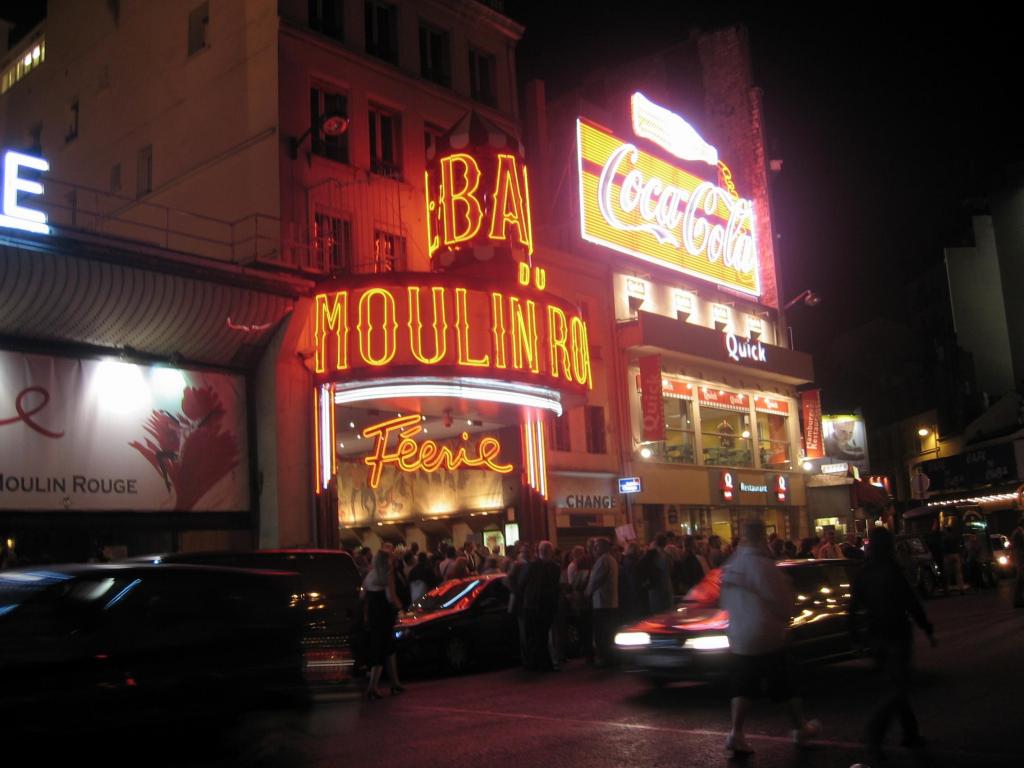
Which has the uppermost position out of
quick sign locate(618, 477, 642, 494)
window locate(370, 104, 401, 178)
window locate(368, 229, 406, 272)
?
window locate(370, 104, 401, 178)

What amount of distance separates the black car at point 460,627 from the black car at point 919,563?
44.4 ft

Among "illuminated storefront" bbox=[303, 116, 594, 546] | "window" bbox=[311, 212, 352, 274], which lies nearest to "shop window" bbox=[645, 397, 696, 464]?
"illuminated storefront" bbox=[303, 116, 594, 546]

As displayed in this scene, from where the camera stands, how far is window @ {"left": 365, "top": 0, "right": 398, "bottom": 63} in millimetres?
25125

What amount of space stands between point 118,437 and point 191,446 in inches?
58.6

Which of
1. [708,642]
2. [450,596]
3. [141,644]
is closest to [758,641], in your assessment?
[708,642]

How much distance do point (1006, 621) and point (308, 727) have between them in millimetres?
13103

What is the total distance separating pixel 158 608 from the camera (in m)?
8.64

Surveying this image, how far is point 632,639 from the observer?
12.1m

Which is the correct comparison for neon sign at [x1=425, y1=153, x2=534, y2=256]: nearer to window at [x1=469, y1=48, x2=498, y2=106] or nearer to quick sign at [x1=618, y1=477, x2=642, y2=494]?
window at [x1=469, y1=48, x2=498, y2=106]

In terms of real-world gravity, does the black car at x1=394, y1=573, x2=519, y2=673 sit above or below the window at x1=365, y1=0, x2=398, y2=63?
below

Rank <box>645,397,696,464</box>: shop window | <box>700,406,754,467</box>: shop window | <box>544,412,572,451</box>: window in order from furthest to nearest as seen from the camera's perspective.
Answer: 1. <box>700,406,754,467</box>: shop window
2. <box>645,397,696,464</box>: shop window
3. <box>544,412,572,451</box>: window

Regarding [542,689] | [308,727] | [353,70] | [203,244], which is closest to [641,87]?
[353,70]

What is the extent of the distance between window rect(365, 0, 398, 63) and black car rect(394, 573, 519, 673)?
14.3m

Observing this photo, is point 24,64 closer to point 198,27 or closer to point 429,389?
point 198,27
